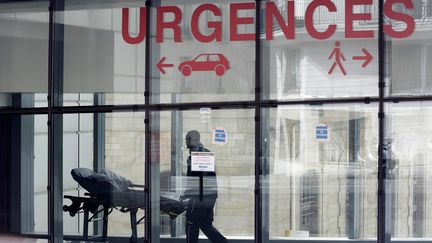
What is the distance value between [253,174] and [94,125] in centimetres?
188

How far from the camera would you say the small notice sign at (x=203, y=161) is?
8.51 meters

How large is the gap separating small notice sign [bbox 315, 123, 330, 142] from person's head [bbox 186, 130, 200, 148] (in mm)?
1262

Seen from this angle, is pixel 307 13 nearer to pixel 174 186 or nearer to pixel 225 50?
pixel 225 50

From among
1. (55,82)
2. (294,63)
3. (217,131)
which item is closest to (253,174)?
(217,131)

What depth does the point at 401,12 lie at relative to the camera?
8.01 metres

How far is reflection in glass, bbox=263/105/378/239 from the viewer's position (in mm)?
8070

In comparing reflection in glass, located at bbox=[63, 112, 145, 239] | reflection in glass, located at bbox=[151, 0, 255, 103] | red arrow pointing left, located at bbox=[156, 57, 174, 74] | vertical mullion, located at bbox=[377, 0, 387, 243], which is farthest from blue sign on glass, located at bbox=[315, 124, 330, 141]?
reflection in glass, located at bbox=[63, 112, 145, 239]

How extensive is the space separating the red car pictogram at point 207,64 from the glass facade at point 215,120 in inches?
0.6

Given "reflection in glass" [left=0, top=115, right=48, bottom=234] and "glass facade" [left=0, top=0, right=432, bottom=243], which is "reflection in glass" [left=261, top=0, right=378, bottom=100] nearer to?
"glass facade" [left=0, top=0, right=432, bottom=243]

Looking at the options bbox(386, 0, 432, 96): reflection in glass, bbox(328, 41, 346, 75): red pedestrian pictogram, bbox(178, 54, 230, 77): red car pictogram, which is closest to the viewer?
bbox(386, 0, 432, 96): reflection in glass

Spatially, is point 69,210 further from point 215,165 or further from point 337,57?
point 337,57

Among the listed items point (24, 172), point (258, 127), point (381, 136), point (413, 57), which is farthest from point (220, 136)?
point (24, 172)

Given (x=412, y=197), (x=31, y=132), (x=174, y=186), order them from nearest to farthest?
(x=412, y=197) < (x=174, y=186) < (x=31, y=132)

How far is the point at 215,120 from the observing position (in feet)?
27.9
